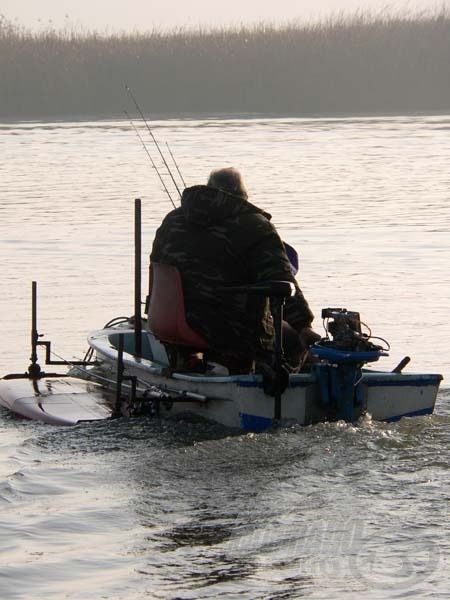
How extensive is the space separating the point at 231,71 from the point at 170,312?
25.7 metres

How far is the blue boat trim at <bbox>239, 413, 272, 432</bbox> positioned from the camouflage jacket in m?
0.42

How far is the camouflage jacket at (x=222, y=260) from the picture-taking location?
7.60 m

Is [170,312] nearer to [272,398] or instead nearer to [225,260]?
[225,260]

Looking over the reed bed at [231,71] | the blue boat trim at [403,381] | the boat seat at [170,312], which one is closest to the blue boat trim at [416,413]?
the blue boat trim at [403,381]

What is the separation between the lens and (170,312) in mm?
7785

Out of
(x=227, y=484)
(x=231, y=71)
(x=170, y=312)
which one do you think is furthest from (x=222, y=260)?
(x=231, y=71)

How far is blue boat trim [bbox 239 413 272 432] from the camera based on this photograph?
24.4 feet

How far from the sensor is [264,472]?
6859 mm

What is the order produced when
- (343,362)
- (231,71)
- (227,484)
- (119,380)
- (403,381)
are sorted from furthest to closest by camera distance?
(231,71)
(119,380)
(403,381)
(343,362)
(227,484)

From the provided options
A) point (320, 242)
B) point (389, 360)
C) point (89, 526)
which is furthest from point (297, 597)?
point (320, 242)

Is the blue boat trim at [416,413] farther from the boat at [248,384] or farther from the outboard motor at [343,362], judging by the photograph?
the outboard motor at [343,362]


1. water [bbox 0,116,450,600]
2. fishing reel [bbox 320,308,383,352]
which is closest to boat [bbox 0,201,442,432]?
fishing reel [bbox 320,308,383,352]

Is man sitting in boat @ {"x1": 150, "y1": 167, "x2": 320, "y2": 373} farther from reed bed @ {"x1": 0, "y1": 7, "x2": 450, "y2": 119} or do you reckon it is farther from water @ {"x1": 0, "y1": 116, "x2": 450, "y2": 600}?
reed bed @ {"x1": 0, "y1": 7, "x2": 450, "y2": 119}

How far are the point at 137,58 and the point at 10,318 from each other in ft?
74.7
